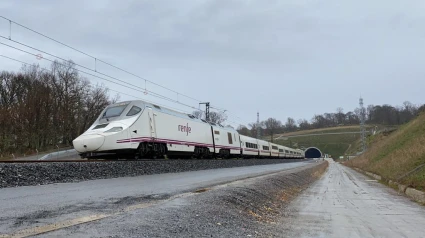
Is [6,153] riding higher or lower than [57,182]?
higher

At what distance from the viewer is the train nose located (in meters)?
16.8

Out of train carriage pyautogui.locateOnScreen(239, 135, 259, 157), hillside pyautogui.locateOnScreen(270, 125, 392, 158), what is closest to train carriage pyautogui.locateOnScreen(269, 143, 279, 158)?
train carriage pyautogui.locateOnScreen(239, 135, 259, 157)

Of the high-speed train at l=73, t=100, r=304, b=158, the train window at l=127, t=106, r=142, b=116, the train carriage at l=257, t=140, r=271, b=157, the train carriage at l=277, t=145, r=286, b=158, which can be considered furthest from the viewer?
the train carriage at l=277, t=145, r=286, b=158

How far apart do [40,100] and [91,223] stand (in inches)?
2314

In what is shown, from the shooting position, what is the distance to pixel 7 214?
5.66 m

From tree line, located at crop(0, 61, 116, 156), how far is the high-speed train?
107ft

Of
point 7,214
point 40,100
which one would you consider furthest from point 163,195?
point 40,100

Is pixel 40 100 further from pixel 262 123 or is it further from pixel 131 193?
pixel 262 123

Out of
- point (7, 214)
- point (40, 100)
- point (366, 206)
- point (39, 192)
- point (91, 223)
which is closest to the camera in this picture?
point (91, 223)

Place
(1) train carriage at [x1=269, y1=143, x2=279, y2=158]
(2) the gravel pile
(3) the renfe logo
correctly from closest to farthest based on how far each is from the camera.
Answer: (2) the gravel pile < (3) the renfe logo < (1) train carriage at [x1=269, y1=143, x2=279, y2=158]

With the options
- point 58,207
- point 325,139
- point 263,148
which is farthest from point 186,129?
point 325,139

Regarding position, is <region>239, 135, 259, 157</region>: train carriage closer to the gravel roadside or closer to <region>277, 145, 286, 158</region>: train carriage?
<region>277, 145, 286, 158</region>: train carriage

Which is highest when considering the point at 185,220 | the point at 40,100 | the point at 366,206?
the point at 40,100

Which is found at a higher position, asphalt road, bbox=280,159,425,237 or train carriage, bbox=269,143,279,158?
train carriage, bbox=269,143,279,158
